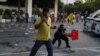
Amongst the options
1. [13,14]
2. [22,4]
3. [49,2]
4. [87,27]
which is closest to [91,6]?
[49,2]

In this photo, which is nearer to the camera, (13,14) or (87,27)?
(87,27)

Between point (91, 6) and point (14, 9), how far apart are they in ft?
90.3

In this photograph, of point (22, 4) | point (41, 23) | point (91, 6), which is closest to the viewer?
point (41, 23)

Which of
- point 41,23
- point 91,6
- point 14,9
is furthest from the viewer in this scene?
point 91,6

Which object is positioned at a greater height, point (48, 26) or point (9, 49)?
point (48, 26)

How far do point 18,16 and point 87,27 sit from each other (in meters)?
21.8

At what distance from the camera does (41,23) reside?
9891 millimetres

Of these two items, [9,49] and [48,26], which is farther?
[9,49]

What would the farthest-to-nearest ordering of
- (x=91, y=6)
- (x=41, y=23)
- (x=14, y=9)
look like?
(x=91, y=6), (x=14, y=9), (x=41, y=23)

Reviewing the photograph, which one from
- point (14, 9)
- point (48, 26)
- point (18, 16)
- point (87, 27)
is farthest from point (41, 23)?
point (14, 9)

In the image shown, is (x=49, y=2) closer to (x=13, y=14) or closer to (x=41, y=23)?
(x=13, y=14)

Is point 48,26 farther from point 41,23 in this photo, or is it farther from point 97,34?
point 97,34

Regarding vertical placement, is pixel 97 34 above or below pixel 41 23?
below

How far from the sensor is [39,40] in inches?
394
